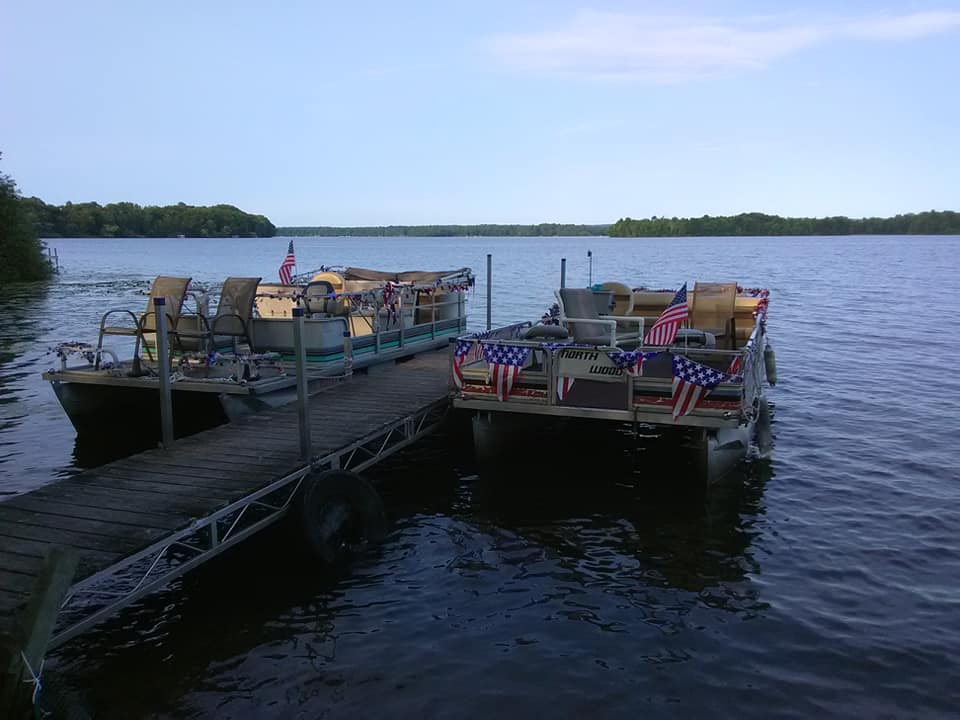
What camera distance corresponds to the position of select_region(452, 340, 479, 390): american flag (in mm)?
11055

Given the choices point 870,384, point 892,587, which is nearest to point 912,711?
point 892,587

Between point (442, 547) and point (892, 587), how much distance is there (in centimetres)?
497

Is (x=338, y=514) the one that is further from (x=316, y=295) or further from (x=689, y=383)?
(x=316, y=295)

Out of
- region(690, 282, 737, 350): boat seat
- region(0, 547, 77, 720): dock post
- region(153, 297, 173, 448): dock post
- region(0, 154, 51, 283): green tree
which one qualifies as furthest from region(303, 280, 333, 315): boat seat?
region(0, 154, 51, 283): green tree

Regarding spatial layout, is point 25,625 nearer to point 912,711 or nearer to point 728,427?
point 912,711

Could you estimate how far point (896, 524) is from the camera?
9.88 metres

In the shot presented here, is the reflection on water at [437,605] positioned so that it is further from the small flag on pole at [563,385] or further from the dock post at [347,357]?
the dock post at [347,357]

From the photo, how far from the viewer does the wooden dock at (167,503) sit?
5.96 meters

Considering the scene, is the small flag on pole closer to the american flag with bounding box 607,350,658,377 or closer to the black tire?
the american flag with bounding box 607,350,658,377

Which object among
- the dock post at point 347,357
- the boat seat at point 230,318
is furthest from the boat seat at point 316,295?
the boat seat at point 230,318

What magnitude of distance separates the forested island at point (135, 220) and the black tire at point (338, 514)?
138 m

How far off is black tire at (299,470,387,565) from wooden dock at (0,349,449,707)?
35cm

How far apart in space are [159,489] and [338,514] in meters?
1.89

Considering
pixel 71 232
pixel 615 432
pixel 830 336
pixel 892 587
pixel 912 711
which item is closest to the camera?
pixel 912 711
